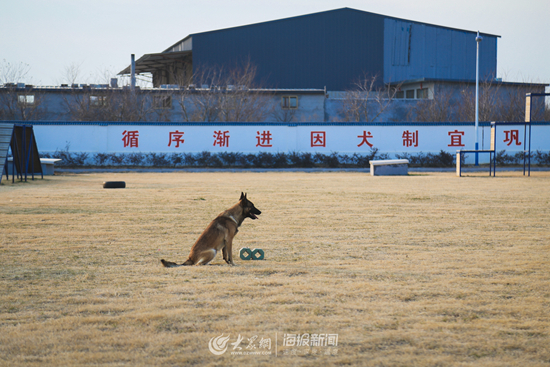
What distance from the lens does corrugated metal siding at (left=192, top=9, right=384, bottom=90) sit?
42.2 metres

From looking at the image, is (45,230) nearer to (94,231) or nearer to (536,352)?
(94,231)

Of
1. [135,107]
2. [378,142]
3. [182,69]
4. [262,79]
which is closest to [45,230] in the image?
[378,142]

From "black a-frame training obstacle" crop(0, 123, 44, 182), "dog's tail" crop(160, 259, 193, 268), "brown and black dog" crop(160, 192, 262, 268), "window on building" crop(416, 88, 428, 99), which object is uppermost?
"window on building" crop(416, 88, 428, 99)

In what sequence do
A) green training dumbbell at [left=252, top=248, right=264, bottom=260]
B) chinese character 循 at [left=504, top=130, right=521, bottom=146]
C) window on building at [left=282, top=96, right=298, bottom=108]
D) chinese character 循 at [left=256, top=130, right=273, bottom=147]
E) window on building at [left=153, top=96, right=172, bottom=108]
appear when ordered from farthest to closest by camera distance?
window on building at [left=282, top=96, right=298, bottom=108], window on building at [left=153, top=96, right=172, bottom=108], chinese character 循 at [left=256, top=130, right=273, bottom=147], chinese character 循 at [left=504, top=130, right=521, bottom=146], green training dumbbell at [left=252, top=248, right=264, bottom=260]

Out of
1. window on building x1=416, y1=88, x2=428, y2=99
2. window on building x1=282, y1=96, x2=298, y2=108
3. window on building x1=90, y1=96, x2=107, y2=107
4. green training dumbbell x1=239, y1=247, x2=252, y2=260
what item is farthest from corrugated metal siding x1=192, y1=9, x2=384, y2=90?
green training dumbbell x1=239, y1=247, x2=252, y2=260

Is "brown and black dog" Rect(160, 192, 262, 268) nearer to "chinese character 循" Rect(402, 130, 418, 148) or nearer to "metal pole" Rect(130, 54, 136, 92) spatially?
"chinese character 循" Rect(402, 130, 418, 148)

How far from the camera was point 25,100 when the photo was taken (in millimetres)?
36250

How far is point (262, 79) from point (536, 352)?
132ft

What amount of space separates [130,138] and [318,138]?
1000 cm

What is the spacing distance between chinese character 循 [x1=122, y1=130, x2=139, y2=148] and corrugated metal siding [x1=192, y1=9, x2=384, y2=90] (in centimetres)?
1524

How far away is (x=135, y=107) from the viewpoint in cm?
3562

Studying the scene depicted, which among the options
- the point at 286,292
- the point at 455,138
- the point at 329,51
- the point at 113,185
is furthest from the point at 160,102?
the point at 286,292

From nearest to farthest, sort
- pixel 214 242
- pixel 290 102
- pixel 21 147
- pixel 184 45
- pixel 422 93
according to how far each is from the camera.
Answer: pixel 214 242 < pixel 21 147 < pixel 290 102 < pixel 422 93 < pixel 184 45

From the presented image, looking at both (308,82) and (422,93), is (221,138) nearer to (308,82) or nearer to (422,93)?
(308,82)
